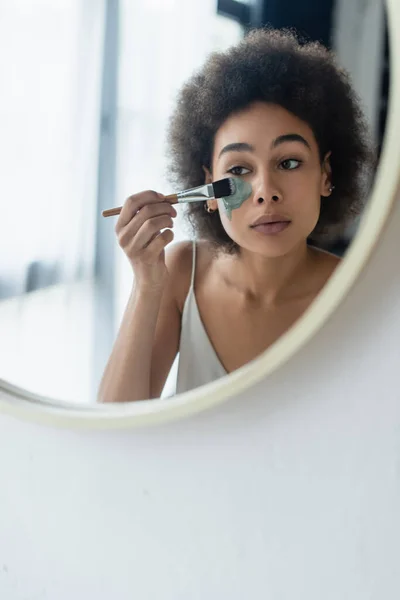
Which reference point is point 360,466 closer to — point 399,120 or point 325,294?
point 325,294

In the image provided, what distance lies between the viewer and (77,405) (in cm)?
51

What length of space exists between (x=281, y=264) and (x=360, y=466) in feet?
0.57

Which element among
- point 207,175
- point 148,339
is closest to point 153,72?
point 207,175

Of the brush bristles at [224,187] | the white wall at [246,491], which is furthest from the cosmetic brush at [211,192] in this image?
the white wall at [246,491]

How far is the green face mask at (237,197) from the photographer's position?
429 millimetres

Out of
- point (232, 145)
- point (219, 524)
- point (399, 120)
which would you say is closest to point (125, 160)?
point (232, 145)

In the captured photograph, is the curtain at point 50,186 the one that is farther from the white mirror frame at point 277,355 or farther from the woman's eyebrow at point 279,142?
the woman's eyebrow at point 279,142

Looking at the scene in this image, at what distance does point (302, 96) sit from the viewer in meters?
0.41

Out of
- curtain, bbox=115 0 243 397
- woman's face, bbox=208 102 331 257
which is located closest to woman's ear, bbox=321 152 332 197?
woman's face, bbox=208 102 331 257

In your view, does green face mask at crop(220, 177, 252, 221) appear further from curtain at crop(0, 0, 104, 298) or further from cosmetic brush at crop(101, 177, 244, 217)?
curtain at crop(0, 0, 104, 298)

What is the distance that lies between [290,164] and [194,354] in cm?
16

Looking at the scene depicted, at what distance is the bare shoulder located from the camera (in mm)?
456

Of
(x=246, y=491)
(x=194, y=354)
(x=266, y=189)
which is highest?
(x=266, y=189)

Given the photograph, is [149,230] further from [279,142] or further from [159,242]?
[279,142]
